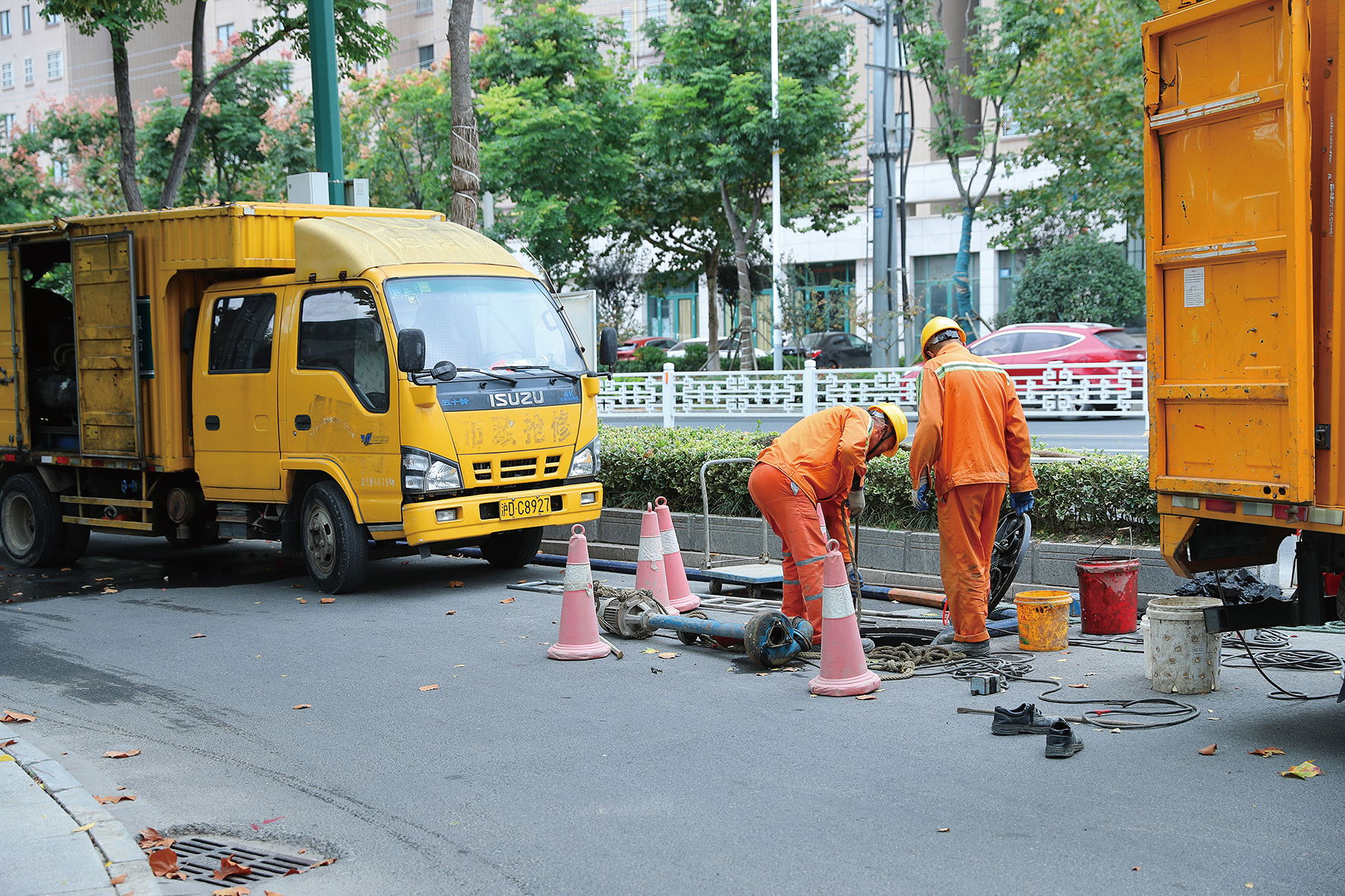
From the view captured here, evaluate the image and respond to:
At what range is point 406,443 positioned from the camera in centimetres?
968

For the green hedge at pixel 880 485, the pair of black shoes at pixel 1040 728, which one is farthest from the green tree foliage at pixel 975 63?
the pair of black shoes at pixel 1040 728

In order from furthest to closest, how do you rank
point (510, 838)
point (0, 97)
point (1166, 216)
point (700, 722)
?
point (0, 97)
point (700, 722)
point (1166, 216)
point (510, 838)

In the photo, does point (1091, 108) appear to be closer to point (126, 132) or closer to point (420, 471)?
point (126, 132)

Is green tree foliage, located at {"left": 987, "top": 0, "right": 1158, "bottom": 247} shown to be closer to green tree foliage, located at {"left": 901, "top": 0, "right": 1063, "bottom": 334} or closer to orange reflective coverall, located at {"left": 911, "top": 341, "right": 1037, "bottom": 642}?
green tree foliage, located at {"left": 901, "top": 0, "right": 1063, "bottom": 334}

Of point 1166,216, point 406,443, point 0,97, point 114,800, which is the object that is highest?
point 0,97

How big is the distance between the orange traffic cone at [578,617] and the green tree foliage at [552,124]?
2385 cm

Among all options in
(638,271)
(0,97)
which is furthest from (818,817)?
(0,97)

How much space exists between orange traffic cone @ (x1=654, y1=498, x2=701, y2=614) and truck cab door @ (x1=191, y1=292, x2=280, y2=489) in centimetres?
319

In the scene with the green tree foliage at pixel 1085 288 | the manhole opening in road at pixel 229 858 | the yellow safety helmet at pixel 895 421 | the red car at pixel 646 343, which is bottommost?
the manhole opening in road at pixel 229 858

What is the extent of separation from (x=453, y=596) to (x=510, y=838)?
5491 mm

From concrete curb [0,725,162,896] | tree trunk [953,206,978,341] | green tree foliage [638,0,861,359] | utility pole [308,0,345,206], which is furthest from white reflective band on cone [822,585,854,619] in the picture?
tree trunk [953,206,978,341]

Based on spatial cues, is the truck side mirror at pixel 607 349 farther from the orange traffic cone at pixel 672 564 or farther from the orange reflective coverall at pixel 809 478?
the orange reflective coverall at pixel 809 478

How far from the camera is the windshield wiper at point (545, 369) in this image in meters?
10.3

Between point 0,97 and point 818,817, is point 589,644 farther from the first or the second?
point 0,97
